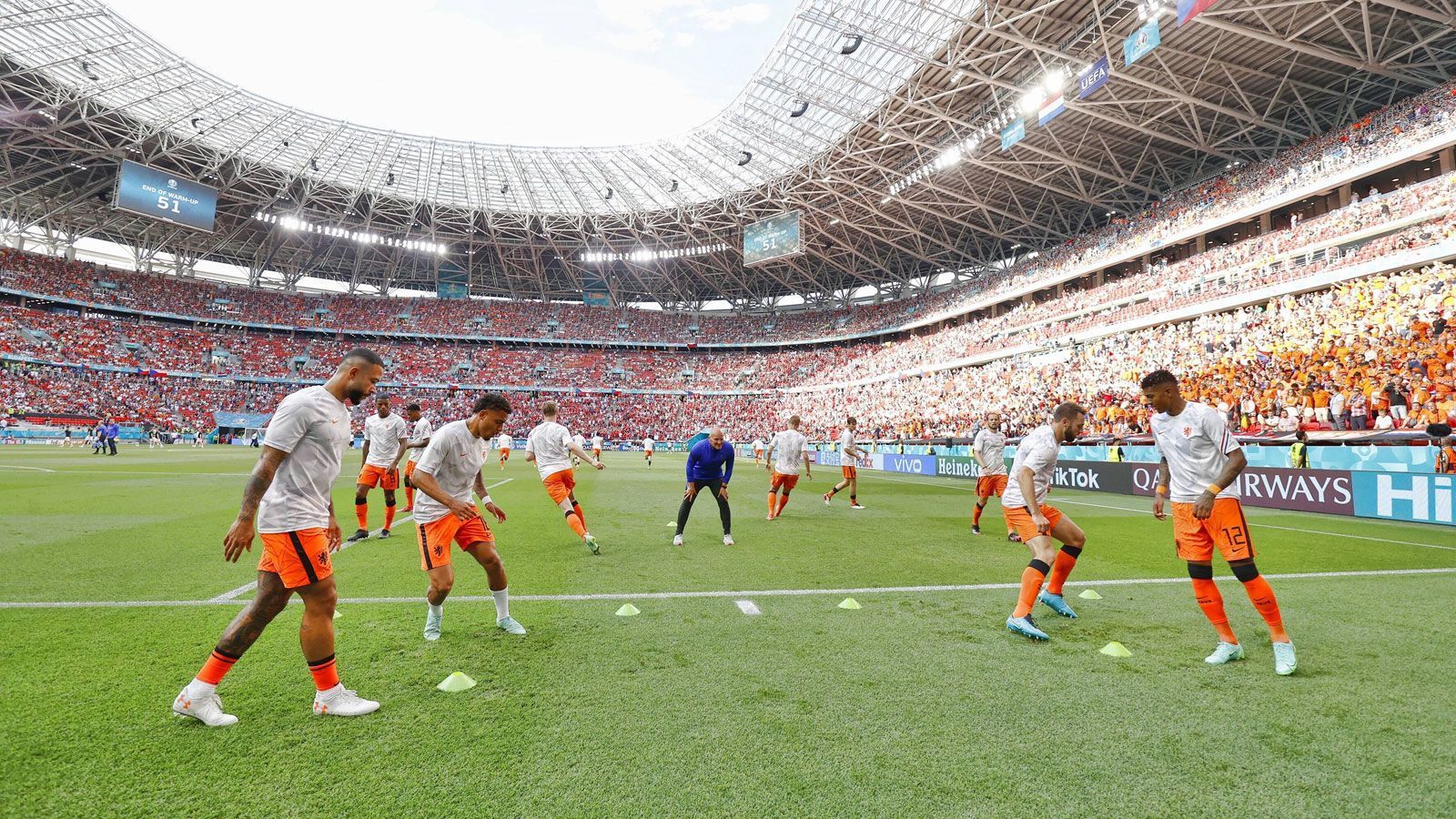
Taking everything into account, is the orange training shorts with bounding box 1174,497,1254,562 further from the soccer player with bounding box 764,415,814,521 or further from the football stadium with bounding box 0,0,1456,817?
the soccer player with bounding box 764,415,814,521

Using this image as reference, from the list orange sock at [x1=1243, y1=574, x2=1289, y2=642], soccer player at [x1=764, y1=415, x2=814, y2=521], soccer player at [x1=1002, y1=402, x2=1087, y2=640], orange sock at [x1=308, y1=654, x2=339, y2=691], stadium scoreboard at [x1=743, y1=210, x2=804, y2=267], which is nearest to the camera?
orange sock at [x1=308, y1=654, x2=339, y2=691]

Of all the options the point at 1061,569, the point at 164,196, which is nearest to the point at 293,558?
the point at 1061,569

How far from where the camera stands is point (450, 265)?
66312mm

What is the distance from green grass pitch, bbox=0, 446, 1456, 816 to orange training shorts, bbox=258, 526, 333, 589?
0.71 metres

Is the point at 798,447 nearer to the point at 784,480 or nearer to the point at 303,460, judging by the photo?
the point at 784,480

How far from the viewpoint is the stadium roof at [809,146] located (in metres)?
26.8

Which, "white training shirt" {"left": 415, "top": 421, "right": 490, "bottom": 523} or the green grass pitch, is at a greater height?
"white training shirt" {"left": 415, "top": 421, "right": 490, "bottom": 523}

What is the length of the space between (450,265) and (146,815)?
70.5 meters

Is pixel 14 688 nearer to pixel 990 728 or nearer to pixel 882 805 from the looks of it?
pixel 882 805

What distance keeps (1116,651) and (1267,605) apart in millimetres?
963

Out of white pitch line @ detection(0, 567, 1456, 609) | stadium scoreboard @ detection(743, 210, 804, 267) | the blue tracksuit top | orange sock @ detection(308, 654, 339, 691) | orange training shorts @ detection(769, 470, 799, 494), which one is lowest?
white pitch line @ detection(0, 567, 1456, 609)

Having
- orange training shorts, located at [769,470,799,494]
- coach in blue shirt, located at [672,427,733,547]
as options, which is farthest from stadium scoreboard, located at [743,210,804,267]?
coach in blue shirt, located at [672,427,733,547]

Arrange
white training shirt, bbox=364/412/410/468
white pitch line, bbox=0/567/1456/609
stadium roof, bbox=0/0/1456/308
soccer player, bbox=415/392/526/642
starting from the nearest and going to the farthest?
soccer player, bbox=415/392/526/642
white pitch line, bbox=0/567/1456/609
white training shirt, bbox=364/412/410/468
stadium roof, bbox=0/0/1456/308

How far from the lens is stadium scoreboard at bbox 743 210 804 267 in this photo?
4084cm
